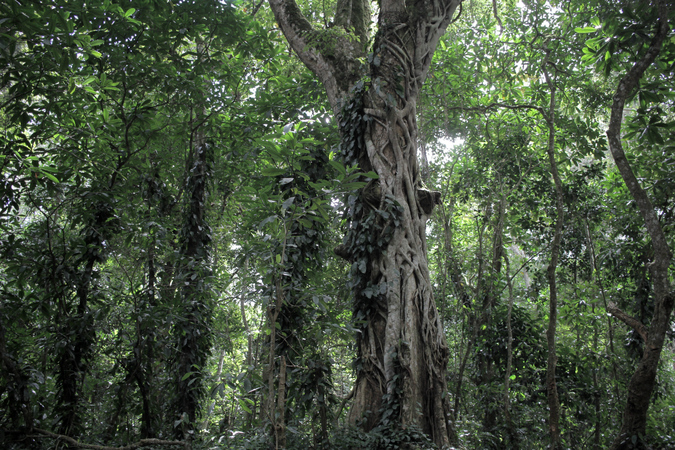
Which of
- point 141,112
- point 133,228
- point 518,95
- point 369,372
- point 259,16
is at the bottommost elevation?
point 369,372

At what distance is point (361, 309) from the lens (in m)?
3.69

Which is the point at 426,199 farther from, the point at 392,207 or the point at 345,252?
the point at 345,252

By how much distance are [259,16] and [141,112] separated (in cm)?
465

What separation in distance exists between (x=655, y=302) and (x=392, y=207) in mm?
2026

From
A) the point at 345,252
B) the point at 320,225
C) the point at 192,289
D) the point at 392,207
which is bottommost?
the point at 192,289

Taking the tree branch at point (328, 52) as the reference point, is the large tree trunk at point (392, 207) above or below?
below

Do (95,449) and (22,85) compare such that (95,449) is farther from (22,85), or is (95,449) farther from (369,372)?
(22,85)

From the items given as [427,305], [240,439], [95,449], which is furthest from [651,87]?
[95,449]

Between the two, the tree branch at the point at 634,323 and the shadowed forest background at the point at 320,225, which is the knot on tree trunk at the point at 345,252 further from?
the tree branch at the point at 634,323

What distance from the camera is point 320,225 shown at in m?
4.85

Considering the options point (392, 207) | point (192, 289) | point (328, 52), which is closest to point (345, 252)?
point (392, 207)

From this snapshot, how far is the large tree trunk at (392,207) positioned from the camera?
3.35 meters

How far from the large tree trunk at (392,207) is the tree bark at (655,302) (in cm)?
128

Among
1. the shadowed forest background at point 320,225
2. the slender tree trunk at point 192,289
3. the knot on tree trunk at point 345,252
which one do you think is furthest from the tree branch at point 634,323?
the slender tree trunk at point 192,289
